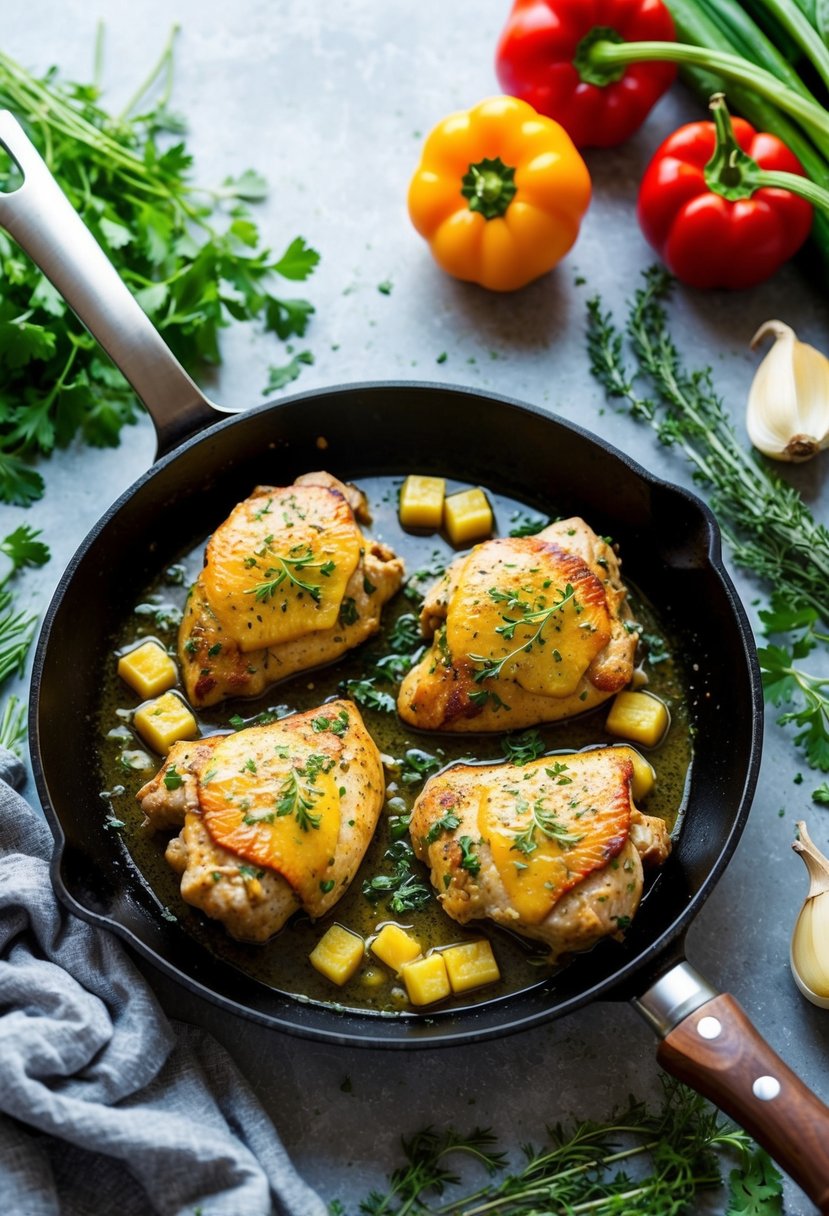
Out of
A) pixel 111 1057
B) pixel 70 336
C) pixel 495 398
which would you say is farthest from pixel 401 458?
pixel 111 1057

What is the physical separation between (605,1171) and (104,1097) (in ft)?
4.97

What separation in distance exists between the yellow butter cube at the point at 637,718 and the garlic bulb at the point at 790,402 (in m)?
1.17

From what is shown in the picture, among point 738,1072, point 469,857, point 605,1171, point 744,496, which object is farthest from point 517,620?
point 605,1171

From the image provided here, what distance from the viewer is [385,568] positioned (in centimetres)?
407

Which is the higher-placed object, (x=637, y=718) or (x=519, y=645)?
(x=519, y=645)

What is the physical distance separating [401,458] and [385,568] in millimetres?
578

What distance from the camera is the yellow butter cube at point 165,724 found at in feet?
13.0

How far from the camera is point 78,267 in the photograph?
3.93 meters

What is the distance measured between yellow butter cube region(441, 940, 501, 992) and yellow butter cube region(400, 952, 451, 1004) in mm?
24

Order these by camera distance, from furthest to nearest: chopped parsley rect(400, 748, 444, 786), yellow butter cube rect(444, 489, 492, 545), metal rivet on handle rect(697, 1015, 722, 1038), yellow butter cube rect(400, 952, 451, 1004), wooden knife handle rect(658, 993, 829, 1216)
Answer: yellow butter cube rect(444, 489, 492, 545) → chopped parsley rect(400, 748, 444, 786) → yellow butter cube rect(400, 952, 451, 1004) → metal rivet on handle rect(697, 1015, 722, 1038) → wooden knife handle rect(658, 993, 829, 1216)

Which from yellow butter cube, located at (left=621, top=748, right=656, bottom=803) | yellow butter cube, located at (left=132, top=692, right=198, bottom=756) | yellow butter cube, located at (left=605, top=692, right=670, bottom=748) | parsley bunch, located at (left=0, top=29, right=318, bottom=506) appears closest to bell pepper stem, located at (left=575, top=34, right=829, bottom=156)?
parsley bunch, located at (left=0, top=29, right=318, bottom=506)

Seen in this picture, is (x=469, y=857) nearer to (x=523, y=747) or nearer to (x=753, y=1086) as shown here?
(x=523, y=747)

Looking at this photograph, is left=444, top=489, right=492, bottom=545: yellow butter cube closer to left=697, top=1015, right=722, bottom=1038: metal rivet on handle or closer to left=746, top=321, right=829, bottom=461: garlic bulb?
left=746, top=321, right=829, bottom=461: garlic bulb

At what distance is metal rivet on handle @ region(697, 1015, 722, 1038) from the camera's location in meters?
3.30
